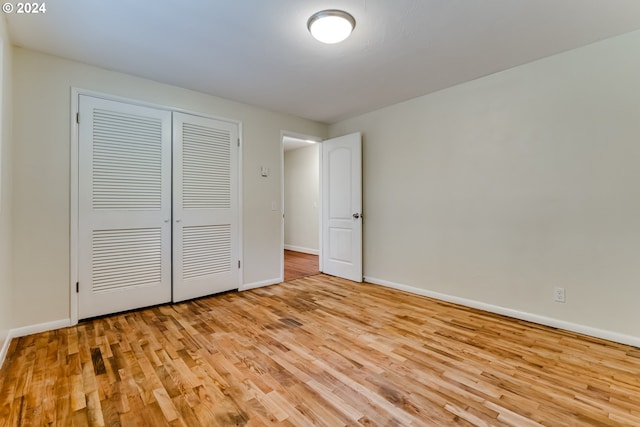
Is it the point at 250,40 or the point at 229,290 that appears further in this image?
the point at 229,290

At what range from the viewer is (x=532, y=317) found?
2.63m

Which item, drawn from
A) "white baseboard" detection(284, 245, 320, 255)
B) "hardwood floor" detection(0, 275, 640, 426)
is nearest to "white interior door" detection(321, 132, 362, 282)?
"hardwood floor" detection(0, 275, 640, 426)

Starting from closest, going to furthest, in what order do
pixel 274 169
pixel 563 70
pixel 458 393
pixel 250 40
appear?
pixel 458 393 → pixel 250 40 → pixel 563 70 → pixel 274 169

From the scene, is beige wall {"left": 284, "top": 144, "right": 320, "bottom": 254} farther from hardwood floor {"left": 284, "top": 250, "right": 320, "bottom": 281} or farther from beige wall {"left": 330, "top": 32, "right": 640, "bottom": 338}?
beige wall {"left": 330, "top": 32, "right": 640, "bottom": 338}

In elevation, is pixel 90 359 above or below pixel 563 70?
below

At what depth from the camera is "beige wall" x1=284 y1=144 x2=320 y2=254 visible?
266 inches

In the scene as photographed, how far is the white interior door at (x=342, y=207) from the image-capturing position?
4027mm

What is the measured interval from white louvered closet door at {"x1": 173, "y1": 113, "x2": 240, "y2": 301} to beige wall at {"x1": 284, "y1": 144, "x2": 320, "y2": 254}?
3.21m

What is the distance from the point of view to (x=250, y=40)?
7.42 ft

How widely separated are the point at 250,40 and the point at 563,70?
262 centimetres

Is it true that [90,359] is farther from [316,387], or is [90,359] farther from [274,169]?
[274,169]

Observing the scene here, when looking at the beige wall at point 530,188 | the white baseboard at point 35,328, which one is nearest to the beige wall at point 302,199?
the beige wall at point 530,188

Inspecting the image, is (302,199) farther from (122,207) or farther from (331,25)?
(331,25)

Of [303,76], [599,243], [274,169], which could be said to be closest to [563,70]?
[599,243]
